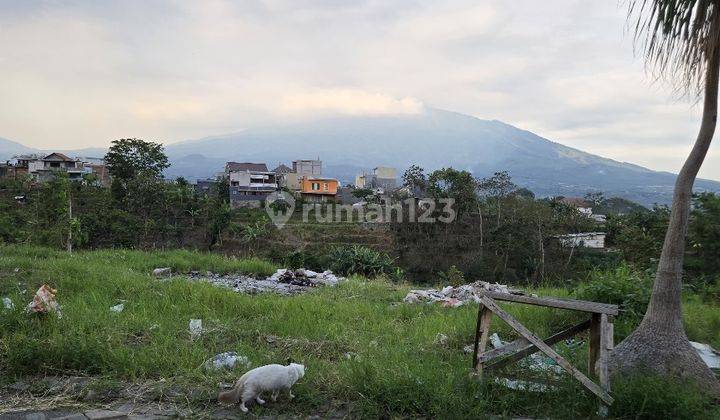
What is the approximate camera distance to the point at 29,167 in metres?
43.6

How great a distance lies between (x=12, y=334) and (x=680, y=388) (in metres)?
4.74

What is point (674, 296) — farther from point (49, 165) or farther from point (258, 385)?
point (49, 165)

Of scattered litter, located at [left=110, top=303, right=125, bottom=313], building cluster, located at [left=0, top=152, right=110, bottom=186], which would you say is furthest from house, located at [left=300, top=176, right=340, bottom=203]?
scattered litter, located at [left=110, top=303, right=125, bottom=313]

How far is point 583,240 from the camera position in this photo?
27938mm

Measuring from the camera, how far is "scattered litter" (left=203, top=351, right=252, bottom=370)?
3.21 metres

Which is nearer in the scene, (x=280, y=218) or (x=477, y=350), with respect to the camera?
(x=477, y=350)

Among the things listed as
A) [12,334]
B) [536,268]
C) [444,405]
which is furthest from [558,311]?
[536,268]

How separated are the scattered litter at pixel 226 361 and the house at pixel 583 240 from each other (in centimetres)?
2732

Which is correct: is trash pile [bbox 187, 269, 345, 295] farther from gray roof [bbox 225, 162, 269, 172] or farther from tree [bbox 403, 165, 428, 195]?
gray roof [bbox 225, 162, 269, 172]

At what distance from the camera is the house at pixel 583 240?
2767 centimetres

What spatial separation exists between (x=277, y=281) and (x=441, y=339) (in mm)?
4765

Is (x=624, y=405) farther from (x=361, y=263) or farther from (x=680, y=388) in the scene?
(x=361, y=263)

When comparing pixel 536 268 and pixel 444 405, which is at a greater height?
pixel 444 405

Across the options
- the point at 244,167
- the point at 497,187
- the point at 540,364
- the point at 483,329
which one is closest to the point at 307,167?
the point at 244,167
